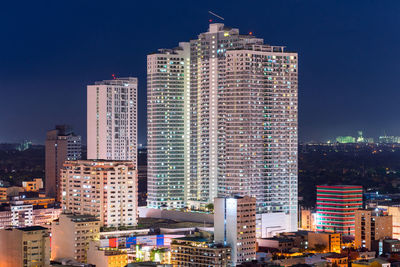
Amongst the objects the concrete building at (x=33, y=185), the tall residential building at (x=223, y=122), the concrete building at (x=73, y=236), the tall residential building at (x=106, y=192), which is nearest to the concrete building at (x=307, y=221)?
the tall residential building at (x=223, y=122)

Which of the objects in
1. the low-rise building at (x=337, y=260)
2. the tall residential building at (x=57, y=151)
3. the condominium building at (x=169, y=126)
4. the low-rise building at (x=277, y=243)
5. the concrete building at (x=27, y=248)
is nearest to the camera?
the concrete building at (x=27, y=248)

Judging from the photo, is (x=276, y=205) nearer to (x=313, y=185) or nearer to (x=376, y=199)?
(x=376, y=199)

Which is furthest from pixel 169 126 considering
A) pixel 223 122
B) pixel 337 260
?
pixel 337 260

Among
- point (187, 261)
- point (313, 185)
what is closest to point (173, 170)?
point (187, 261)

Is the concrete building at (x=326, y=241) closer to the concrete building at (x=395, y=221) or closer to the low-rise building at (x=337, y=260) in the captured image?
the concrete building at (x=395, y=221)

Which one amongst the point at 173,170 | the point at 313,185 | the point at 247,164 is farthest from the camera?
the point at 313,185

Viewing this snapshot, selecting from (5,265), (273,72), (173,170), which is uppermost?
(273,72)

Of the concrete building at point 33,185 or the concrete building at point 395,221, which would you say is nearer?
the concrete building at point 395,221
